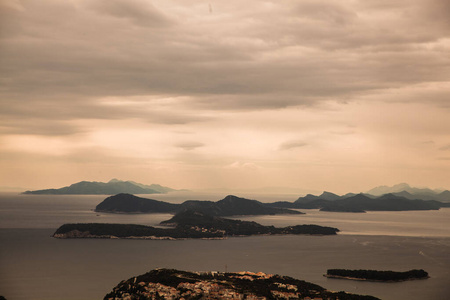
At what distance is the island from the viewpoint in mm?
145250

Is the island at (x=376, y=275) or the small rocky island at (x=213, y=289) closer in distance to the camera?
the small rocky island at (x=213, y=289)

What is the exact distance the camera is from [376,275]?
145750 millimetres

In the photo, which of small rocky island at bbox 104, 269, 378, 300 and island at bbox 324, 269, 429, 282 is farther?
island at bbox 324, 269, 429, 282

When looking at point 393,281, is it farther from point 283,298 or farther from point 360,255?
point 283,298

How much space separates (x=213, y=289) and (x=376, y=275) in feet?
211

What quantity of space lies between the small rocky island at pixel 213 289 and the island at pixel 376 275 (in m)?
34.9

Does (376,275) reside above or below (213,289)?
below

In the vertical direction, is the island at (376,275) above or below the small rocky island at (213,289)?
below

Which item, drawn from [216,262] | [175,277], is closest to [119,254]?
[216,262]

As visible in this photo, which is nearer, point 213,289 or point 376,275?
point 213,289

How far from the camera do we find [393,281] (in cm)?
14462

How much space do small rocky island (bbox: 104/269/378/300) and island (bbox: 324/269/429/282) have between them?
1374 inches

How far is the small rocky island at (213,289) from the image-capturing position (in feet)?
333

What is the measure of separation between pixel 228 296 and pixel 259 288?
904 cm
